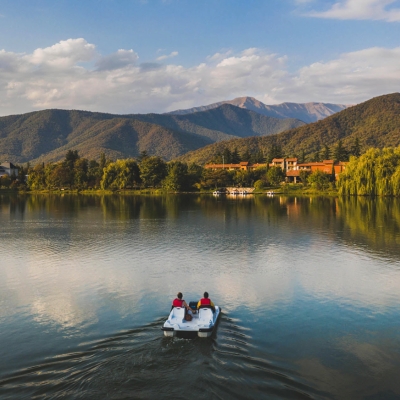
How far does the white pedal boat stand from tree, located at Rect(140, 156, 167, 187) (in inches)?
4111

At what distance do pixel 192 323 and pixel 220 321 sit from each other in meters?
2.17

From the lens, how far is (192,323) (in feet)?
47.8

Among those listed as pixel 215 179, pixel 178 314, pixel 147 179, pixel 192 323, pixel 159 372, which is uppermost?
pixel 147 179

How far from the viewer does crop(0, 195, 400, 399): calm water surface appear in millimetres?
11750

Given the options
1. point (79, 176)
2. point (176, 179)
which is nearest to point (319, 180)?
point (176, 179)

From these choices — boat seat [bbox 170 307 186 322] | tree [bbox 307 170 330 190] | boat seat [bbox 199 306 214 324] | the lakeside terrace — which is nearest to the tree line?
the lakeside terrace

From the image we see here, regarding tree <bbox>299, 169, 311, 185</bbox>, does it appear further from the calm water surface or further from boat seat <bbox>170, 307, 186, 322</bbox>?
boat seat <bbox>170, 307, 186, 322</bbox>

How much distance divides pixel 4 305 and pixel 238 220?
115 ft

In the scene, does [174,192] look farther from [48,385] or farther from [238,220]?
[48,385]

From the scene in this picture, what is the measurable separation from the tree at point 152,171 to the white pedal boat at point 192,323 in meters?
104

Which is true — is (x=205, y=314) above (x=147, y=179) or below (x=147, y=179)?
below

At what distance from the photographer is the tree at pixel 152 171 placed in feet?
388

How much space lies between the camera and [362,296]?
66.7 ft

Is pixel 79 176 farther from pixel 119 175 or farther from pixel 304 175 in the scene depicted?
pixel 304 175
